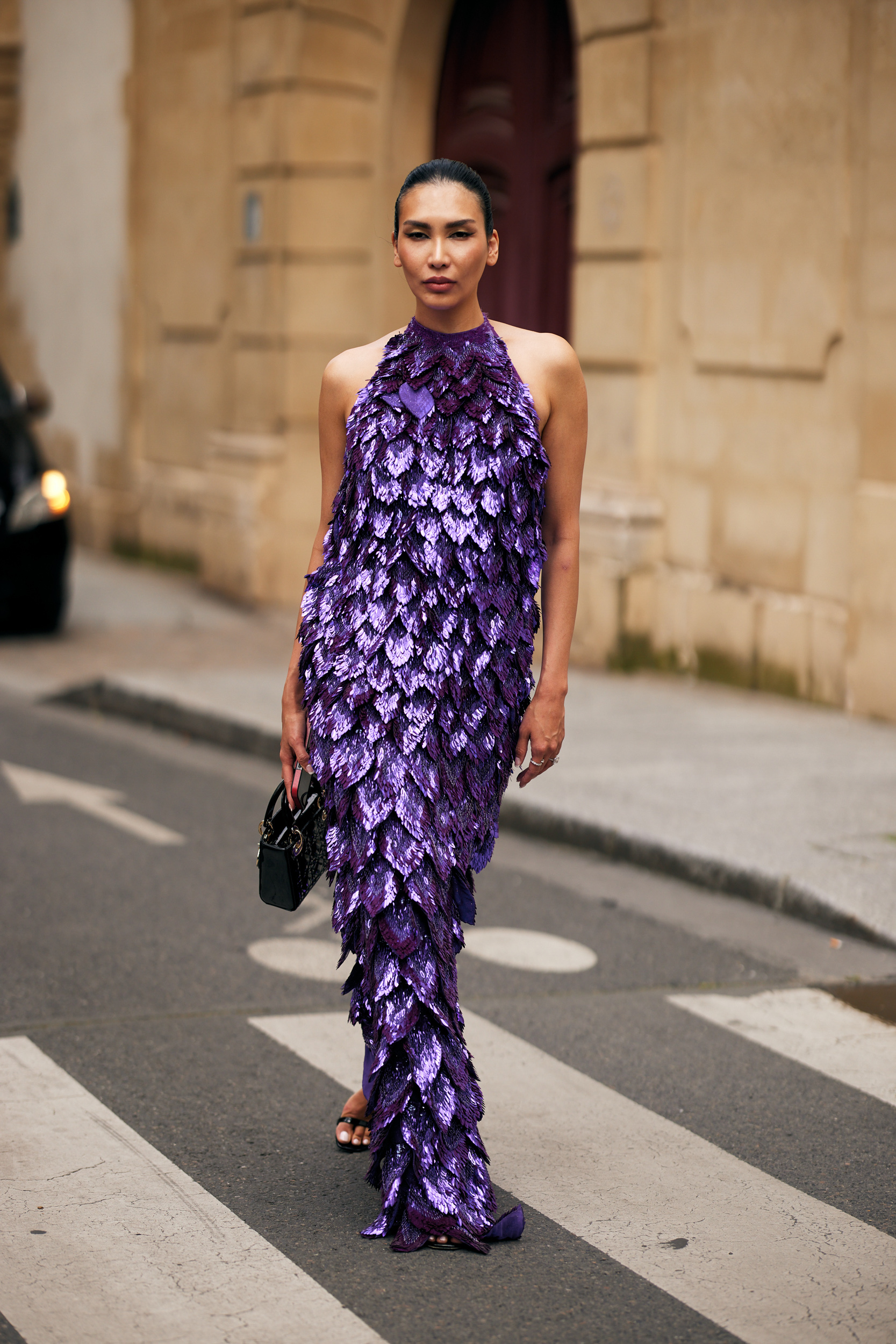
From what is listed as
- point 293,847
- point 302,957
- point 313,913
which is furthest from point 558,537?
point 313,913

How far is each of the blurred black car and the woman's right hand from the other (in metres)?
7.73

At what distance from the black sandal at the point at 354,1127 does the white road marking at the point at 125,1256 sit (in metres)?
0.35

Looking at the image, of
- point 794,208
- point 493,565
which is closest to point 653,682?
point 794,208

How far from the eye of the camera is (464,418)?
11.4 feet

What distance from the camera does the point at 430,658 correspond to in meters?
3.48

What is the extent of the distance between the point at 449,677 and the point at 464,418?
459 millimetres

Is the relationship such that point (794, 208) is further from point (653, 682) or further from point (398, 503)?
point (398, 503)

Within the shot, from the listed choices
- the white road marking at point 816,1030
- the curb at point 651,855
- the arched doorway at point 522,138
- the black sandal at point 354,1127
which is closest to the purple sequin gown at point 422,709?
the black sandal at point 354,1127

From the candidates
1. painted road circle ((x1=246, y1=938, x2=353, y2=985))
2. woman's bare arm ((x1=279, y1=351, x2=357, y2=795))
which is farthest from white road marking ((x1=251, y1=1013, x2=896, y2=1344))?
woman's bare arm ((x1=279, y1=351, x2=357, y2=795))

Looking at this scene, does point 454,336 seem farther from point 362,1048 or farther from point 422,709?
point 362,1048

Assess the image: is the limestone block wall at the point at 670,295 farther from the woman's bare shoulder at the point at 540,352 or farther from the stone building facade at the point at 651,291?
the woman's bare shoulder at the point at 540,352

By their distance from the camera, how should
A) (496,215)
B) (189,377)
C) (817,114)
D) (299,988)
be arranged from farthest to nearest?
1. (189,377)
2. (496,215)
3. (817,114)
4. (299,988)

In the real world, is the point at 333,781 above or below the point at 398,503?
below

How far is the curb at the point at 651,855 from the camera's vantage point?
592 cm
